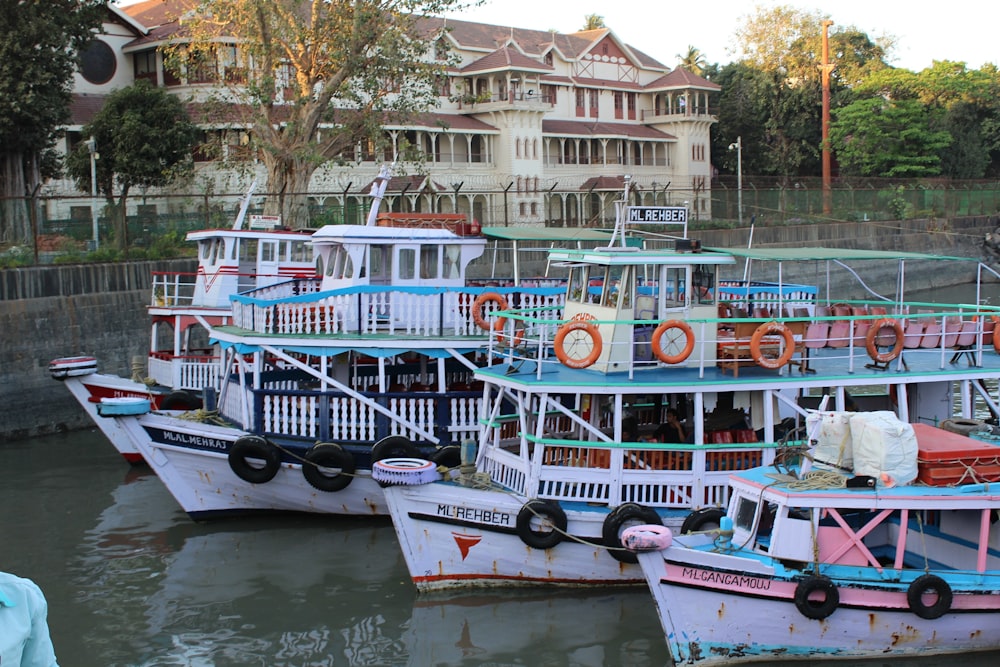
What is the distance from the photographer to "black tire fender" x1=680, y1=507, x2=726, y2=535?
12609mm

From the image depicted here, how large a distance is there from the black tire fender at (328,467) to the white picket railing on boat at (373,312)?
184cm

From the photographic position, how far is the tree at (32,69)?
30.1m

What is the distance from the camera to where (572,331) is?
44.3 ft

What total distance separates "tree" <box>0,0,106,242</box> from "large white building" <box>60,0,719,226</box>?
25.0ft

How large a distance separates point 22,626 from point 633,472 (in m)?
9.88

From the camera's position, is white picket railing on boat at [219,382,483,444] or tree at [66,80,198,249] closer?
white picket railing on boat at [219,382,483,444]

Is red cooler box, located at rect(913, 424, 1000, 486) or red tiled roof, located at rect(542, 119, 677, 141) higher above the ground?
red tiled roof, located at rect(542, 119, 677, 141)

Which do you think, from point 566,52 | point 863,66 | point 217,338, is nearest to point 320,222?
point 217,338

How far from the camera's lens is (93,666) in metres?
11.6

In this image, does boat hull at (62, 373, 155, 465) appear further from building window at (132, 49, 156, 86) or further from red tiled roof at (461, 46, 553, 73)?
red tiled roof at (461, 46, 553, 73)

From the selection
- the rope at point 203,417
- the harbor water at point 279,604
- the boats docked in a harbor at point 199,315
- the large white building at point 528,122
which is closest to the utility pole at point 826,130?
the large white building at point 528,122

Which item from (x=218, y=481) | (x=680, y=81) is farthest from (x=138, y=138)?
(x=680, y=81)

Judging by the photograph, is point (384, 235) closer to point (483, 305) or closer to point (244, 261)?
point (483, 305)

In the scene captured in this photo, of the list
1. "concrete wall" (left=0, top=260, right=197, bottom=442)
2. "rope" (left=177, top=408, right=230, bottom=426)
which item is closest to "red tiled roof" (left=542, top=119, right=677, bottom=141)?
"concrete wall" (left=0, top=260, right=197, bottom=442)
